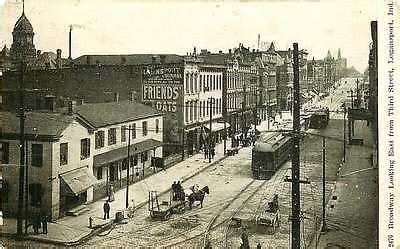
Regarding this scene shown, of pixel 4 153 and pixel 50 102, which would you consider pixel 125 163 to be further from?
pixel 4 153

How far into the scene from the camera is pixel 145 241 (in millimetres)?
4887

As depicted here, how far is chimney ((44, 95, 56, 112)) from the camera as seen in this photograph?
4997 mm

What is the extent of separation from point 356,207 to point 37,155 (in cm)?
377

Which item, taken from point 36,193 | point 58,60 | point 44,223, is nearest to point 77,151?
point 36,193

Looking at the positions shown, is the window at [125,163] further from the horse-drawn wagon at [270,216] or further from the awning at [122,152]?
the horse-drawn wagon at [270,216]

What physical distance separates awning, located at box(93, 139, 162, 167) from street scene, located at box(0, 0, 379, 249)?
2cm

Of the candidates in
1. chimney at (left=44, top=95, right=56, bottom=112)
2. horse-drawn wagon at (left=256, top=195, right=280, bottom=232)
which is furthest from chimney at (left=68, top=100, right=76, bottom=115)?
horse-drawn wagon at (left=256, top=195, right=280, bottom=232)

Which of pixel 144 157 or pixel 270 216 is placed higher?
pixel 144 157

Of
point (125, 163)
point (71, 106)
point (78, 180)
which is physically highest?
point (71, 106)

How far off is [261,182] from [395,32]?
3095 mm

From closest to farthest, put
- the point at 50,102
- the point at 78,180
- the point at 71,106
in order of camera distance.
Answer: the point at 78,180 < the point at 50,102 < the point at 71,106

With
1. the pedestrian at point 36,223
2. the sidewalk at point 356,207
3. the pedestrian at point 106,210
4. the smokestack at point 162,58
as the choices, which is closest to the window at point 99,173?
the pedestrian at point 106,210

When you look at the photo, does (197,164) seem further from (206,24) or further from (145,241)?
(206,24)

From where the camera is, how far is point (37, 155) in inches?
191
